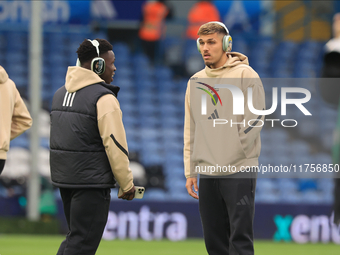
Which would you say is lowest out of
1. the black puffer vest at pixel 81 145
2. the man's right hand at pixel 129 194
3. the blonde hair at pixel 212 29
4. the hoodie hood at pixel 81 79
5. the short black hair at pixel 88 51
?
the man's right hand at pixel 129 194

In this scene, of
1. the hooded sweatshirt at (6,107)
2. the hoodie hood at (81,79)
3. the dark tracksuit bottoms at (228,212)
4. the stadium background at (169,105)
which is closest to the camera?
the dark tracksuit bottoms at (228,212)

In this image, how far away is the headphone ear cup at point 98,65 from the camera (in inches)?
137

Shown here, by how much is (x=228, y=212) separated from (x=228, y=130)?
1.67 feet

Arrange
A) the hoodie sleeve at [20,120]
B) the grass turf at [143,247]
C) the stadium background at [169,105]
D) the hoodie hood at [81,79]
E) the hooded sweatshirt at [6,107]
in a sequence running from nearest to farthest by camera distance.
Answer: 1. the hoodie hood at [81,79]
2. the hooded sweatshirt at [6,107]
3. the hoodie sleeve at [20,120]
4. the grass turf at [143,247]
5. the stadium background at [169,105]

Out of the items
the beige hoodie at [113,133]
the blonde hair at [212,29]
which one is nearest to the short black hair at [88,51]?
the beige hoodie at [113,133]

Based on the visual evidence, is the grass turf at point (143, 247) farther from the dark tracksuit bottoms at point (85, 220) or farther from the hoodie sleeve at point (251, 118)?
the hoodie sleeve at point (251, 118)

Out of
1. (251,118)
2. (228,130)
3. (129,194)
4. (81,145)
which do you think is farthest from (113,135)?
(251,118)

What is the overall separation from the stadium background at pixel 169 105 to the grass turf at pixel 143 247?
463mm

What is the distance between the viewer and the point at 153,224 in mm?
8086

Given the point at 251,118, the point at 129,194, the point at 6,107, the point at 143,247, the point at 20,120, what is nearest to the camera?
the point at 251,118

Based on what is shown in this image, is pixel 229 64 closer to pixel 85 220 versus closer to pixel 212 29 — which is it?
pixel 212 29

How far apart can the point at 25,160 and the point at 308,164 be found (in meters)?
5.74

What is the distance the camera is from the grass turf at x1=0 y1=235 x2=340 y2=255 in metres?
6.38

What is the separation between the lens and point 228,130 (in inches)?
135
